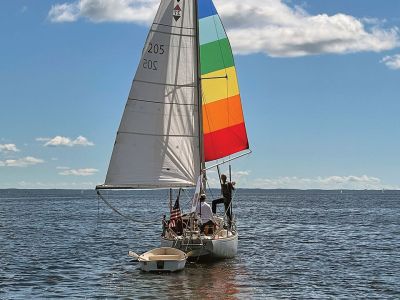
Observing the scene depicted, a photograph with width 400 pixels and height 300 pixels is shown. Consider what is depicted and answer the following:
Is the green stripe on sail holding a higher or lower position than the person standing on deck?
higher

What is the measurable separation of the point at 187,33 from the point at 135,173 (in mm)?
6563

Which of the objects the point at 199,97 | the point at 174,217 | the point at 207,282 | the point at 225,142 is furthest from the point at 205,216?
the point at 199,97

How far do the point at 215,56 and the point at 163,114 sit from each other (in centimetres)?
434

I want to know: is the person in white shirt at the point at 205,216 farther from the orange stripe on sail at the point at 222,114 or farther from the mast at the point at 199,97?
the orange stripe on sail at the point at 222,114

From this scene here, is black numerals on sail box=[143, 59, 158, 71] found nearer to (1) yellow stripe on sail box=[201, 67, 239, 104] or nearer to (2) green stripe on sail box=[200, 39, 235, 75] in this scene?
(1) yellow stripe on sail box=[201, 67, 239, 104]

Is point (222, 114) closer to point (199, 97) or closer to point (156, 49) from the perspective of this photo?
point (199, 97)

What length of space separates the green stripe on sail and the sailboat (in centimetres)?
7

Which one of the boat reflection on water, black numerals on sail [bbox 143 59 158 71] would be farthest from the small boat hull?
black numerals on sail [bbox 143 59 158 71]

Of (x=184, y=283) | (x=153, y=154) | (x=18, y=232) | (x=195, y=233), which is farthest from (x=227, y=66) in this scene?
(x=18, y=232)

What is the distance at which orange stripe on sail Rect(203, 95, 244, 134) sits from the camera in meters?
30.1

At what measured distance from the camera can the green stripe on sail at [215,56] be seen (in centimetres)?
3016

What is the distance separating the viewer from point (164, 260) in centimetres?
2553

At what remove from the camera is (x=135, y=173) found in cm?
2741

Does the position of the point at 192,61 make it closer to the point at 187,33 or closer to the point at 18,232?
the point at 187,33
